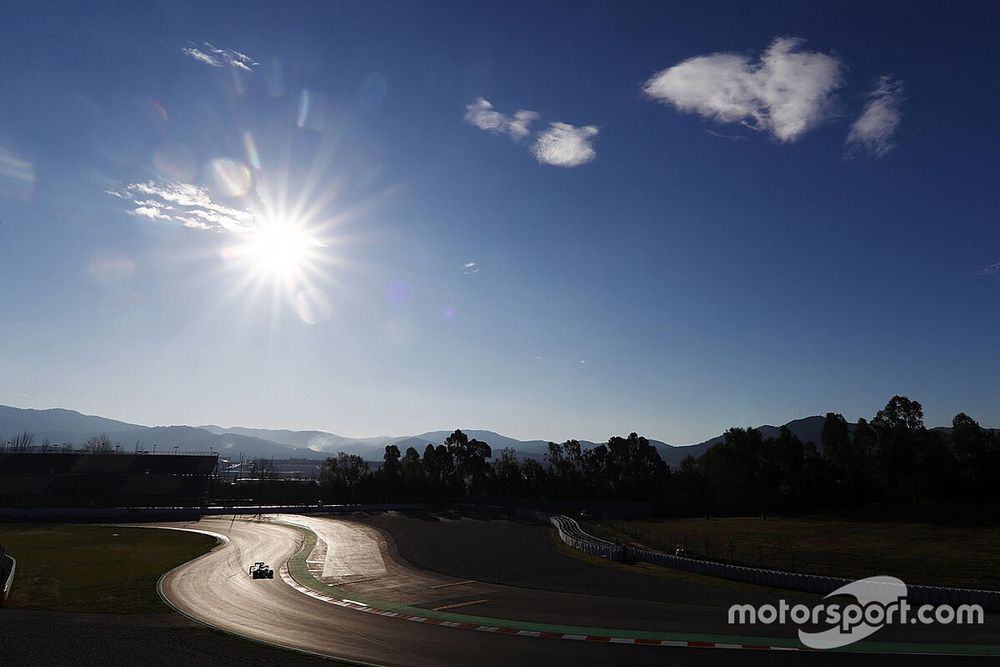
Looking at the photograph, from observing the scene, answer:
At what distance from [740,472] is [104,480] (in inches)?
5861

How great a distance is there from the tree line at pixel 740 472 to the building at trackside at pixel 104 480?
31.7 m

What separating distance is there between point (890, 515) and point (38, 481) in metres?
173

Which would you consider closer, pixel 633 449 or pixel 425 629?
pixel 425 629

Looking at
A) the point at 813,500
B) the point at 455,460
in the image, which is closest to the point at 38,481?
the point at 455,460

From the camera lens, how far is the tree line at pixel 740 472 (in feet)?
367

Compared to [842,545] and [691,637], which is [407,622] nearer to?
[691,637]

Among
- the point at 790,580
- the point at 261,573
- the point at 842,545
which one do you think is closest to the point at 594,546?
the point at 790,580

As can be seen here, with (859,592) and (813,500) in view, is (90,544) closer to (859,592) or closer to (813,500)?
(859,592)

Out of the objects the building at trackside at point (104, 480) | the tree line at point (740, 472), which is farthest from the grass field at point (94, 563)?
the tree line at point (740, 472)

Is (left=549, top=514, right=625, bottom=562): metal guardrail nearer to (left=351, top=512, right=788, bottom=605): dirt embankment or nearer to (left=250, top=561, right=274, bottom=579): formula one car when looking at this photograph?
(left=351, top=512, right=788, bottom=605): dirt embankment

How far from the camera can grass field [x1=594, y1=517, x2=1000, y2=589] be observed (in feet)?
159

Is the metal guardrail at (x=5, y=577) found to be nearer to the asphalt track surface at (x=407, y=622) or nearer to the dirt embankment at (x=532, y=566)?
the asphalt track surface at (x=407, y=622)

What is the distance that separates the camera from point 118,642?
89.4 ft

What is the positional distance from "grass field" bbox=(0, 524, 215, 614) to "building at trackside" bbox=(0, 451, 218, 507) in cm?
3123
